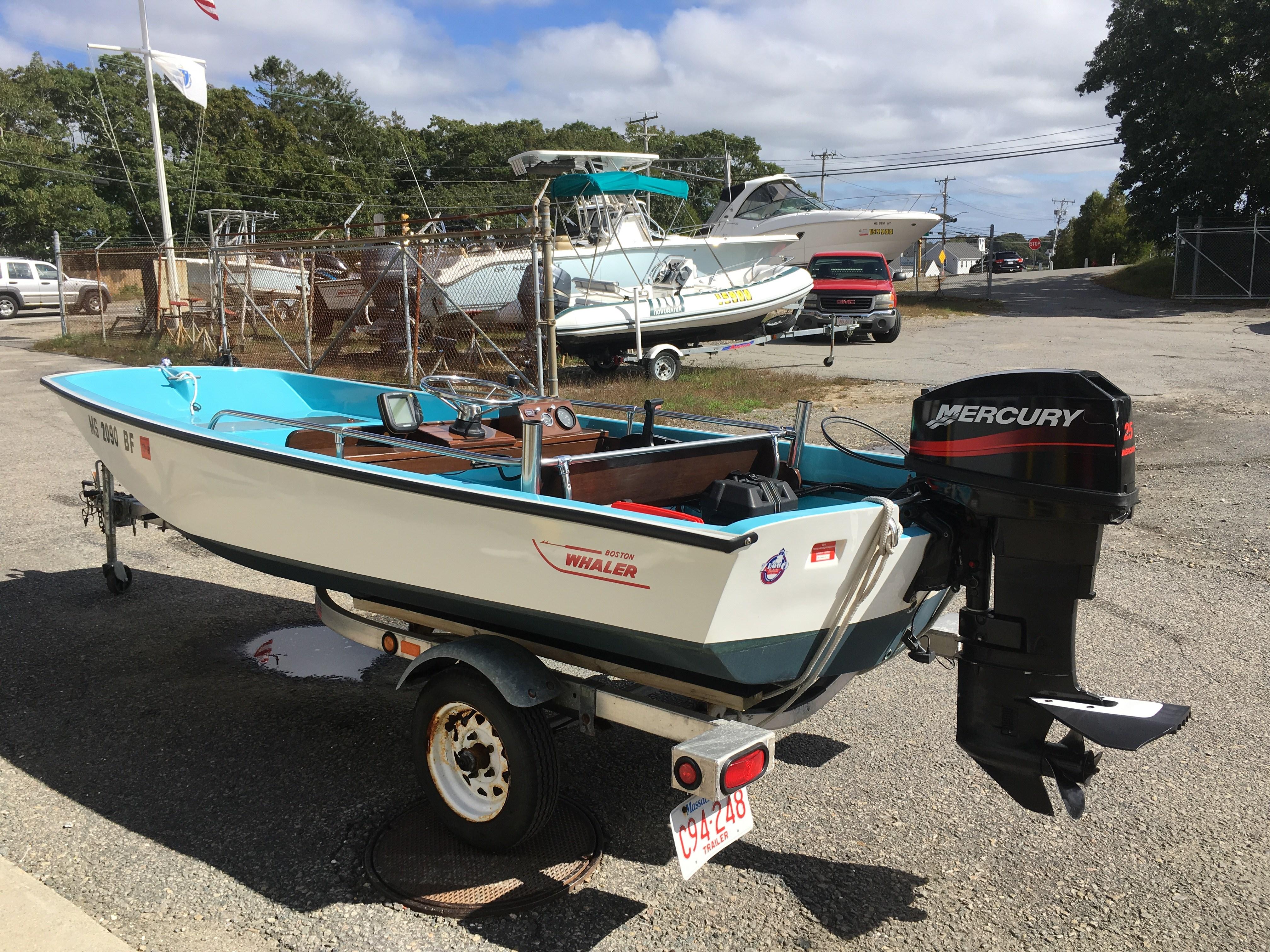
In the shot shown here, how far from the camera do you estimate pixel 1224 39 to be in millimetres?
25172

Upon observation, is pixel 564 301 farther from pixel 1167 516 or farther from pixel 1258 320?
pixel 1258 320

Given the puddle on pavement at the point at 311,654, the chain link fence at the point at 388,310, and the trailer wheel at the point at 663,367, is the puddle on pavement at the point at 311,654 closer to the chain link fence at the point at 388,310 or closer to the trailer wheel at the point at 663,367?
the chain link fence at the point at 388,310

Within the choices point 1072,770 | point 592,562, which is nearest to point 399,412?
point 592,562

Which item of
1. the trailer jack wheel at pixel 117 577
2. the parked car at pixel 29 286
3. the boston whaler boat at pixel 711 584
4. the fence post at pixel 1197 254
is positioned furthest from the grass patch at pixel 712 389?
the parked car at pixel 29 286

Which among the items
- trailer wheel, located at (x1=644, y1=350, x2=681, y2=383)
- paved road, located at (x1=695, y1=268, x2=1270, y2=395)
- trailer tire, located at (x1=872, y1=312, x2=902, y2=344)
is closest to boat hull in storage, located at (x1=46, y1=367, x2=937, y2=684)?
paved road, located at (x1=695, y1=268, x2=1270, y2=395)

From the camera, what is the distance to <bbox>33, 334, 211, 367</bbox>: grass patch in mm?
18031

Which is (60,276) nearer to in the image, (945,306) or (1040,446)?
(1040,446)

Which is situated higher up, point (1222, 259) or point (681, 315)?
point (1222, 259)

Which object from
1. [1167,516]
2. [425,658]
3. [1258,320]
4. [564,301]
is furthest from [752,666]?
[1258,320]

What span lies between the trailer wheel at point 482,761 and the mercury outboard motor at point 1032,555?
1359 mm

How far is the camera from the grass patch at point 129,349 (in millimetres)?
18031

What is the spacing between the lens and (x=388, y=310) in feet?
44.0

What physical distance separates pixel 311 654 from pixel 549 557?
102 inches

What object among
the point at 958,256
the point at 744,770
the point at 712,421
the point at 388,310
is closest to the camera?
the point at 744,770
